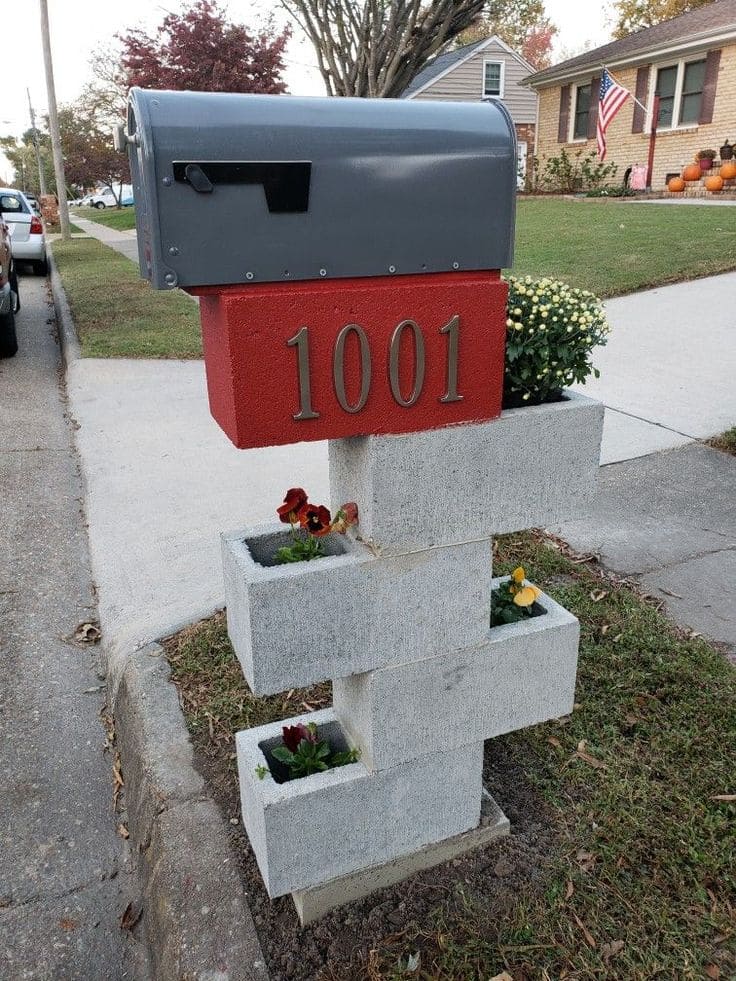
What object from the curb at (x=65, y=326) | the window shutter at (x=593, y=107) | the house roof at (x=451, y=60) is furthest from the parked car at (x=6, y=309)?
the house roof at (x=451, y=60)

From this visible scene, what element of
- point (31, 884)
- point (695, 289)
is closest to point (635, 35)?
point (695, 289)

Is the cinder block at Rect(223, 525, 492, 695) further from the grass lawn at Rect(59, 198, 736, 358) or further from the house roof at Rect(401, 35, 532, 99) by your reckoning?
the house roof at Rect(401, 35, 532, 99)

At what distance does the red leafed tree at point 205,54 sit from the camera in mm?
25672

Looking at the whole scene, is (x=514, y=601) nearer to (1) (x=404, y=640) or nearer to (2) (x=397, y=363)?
(1) (x=404, y=640)

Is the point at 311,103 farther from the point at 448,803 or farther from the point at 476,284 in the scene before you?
the point at 448,803

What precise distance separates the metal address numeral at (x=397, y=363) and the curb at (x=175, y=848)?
1.43 meters

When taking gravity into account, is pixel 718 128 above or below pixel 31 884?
above

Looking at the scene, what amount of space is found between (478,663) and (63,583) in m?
2.65

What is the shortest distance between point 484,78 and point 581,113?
10.6 metres

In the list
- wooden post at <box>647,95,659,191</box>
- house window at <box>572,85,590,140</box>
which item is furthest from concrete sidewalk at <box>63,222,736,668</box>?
house window at <box>572,85,590,140</box>

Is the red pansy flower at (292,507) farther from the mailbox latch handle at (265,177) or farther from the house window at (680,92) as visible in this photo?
the house window at (680,92)

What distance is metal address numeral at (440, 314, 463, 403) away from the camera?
6.20 feet

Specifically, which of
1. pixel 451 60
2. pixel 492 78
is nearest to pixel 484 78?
pixel 492 78

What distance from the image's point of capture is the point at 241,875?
7.73 ft
